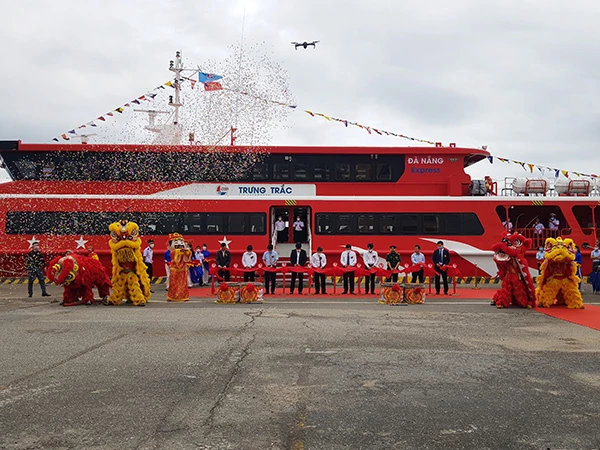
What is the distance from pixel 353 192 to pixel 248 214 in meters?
4.04

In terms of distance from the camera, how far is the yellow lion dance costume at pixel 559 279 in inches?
488

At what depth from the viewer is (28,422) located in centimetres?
437

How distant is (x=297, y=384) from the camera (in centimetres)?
551

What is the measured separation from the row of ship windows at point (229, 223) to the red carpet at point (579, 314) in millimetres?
6964

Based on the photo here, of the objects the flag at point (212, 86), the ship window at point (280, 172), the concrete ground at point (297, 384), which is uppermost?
the flag at point (212, 86)

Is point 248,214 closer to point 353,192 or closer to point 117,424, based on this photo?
point 353,192

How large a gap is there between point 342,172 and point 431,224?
3.81 meters

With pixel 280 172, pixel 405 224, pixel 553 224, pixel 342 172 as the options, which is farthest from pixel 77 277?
pixel 553 224

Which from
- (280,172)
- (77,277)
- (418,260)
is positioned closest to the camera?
(77,277)

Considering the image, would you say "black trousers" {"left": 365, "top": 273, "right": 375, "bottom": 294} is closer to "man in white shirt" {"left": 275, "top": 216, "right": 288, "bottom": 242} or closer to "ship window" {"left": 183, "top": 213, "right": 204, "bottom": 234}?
"man in white shirt" {"left": 275, "top": 216, "right": 288, "bottom": 242}

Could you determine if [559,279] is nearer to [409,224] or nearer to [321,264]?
[321,264]

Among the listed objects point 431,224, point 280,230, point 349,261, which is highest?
point 431,224

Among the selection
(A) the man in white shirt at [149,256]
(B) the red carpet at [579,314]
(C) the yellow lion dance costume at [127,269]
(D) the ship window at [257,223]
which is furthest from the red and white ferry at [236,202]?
(B) the red carpet at [579,314]

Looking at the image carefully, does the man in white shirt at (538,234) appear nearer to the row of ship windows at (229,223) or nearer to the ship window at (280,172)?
the row of ship windows at (229,223)
